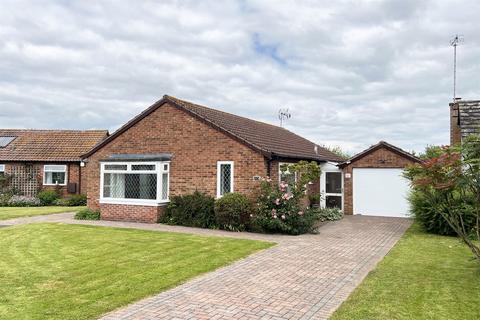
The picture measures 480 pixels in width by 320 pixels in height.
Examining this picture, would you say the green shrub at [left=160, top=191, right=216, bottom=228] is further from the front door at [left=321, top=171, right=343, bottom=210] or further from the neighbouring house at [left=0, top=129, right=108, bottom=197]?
the neighbouring house at [left=0, top=129, right=108, bottom=197]

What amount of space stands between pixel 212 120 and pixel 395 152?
888cm

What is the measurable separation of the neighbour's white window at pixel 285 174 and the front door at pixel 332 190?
15.7ft

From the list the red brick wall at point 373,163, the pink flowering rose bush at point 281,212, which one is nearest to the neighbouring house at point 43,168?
the red brick wall at point 373,163

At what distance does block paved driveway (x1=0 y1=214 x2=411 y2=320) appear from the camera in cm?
637

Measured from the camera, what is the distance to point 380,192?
20453 mm

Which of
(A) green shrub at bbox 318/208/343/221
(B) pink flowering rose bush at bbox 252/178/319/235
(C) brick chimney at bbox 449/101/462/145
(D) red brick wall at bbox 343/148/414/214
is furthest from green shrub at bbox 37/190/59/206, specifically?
(C) brick chimney at bbox 449/101/462/145

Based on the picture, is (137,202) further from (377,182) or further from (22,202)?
(22,202)

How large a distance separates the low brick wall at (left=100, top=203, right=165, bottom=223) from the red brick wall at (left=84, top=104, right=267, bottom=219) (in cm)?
10

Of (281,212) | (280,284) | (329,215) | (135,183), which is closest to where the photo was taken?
(280,284)

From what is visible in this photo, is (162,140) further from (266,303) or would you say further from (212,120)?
(266,303)

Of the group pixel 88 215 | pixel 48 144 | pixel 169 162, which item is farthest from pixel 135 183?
pixel 48 144

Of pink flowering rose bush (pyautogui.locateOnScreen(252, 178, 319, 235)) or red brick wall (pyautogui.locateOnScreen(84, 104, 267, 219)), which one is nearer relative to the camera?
pink flowering rose bush (pyautogui.locateOnScreen(252, 178, 319, 235))

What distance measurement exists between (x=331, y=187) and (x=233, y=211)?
8485 millimetres

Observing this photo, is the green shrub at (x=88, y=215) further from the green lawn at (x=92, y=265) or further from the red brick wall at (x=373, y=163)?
the red brick wall at (x=373, y=163)
